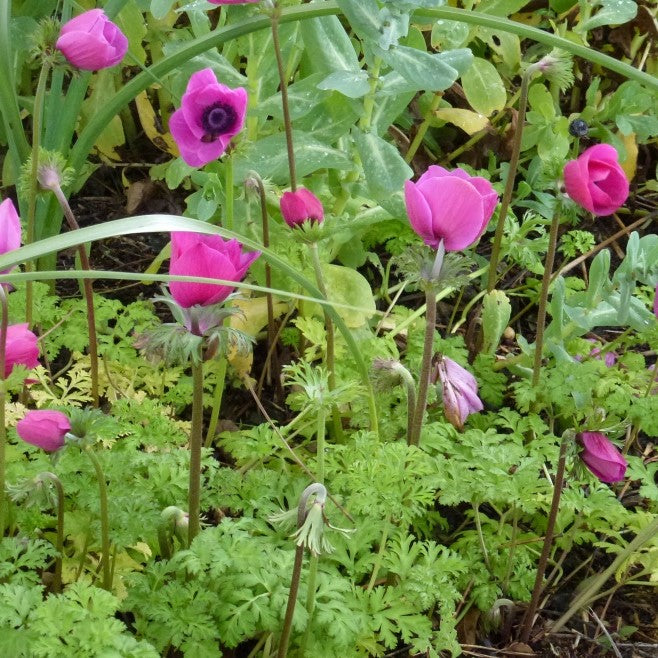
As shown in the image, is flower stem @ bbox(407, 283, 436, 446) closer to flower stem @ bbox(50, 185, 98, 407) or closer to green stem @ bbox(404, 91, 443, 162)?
flower stem @ bbox(50, 185, 98, 407)

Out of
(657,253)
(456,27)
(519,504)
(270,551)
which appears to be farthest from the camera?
(456,27)

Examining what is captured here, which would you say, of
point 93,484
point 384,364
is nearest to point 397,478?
point 384,364

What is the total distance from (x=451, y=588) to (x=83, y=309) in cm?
77

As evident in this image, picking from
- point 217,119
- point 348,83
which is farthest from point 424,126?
point 217,119

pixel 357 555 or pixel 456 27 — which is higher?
pixel 456 27

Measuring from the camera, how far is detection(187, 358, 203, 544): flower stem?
3.07 feet

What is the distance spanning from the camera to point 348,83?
53.1 inches

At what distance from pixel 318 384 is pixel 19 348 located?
1.11 ft

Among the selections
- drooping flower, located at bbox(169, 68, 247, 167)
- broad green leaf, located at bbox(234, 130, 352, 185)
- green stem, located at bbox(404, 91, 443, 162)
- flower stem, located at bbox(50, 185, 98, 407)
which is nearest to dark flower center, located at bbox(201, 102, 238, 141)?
drooping flower, located at bbox(169, 68, 247, 167)

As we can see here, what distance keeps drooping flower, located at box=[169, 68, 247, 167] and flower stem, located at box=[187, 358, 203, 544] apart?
35cm

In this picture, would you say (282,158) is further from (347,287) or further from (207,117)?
(207,117)

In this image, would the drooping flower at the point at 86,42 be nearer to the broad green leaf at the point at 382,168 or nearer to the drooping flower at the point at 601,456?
the broad green leaf at the point at 382,168

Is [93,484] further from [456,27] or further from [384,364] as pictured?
[456,27]

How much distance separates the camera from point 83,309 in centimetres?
143
